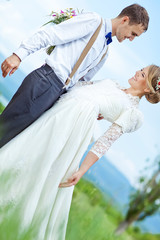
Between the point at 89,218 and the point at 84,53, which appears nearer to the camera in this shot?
the point at 89,218

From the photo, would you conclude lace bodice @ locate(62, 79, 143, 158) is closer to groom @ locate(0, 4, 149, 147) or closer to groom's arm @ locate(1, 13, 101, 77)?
groom @ locate(0, 4, 149, 147)

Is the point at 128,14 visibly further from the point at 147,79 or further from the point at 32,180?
the point at 32,180

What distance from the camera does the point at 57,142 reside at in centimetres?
209

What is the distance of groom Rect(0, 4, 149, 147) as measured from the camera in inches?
83.0

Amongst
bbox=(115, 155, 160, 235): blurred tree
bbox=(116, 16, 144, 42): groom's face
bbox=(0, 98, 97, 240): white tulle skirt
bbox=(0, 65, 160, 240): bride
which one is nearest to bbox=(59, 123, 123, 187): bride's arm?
bbox=(0, 65, 160, 240): bride

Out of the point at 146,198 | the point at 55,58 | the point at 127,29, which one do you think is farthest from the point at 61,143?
the point at 146,198

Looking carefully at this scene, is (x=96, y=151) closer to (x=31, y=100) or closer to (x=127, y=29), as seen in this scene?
(x=31, y=100)

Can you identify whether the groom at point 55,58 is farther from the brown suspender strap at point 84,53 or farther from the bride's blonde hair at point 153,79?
the bride's blonde hair at point 153,79

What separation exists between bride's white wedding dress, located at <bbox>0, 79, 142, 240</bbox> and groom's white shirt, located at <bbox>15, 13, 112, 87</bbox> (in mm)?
163

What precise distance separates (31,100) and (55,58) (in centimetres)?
27

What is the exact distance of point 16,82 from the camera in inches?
311

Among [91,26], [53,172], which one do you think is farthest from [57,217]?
[91,26]

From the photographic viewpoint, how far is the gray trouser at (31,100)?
2107 mm

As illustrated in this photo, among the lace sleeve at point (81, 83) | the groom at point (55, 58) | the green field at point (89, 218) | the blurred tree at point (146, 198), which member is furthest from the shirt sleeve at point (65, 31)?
the blurred tree at point (146, 198)
